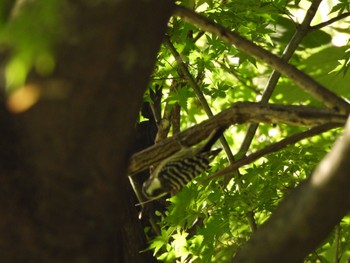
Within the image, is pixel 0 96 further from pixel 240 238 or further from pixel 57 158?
pixel 240 238

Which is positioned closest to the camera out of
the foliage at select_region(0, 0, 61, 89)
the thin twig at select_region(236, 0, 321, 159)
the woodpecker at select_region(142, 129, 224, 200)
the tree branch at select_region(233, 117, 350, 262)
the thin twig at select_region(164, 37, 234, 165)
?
the foliage at select_region(0, 0, 61, 89)

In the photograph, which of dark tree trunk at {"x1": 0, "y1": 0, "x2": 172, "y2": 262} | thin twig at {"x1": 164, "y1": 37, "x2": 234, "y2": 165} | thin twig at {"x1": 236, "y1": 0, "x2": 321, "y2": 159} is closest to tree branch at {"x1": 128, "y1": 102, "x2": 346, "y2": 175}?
dark tree trunk at {"x1": 0, "y1": 0, "x2": 172, "y2": 262}

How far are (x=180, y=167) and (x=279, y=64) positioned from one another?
439 millimetres

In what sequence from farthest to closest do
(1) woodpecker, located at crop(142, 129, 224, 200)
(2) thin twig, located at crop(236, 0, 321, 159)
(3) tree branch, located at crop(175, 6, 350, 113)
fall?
(2) thin twig, located at crop(236, 0, 321, 159) < (1) woodpecker, located at crop(142, 129, 224, 200) < (3) tree branch, located at crop(175, 6, 350, 113)

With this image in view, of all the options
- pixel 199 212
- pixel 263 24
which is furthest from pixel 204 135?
pixel 263 24

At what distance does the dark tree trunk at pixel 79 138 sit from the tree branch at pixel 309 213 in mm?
392

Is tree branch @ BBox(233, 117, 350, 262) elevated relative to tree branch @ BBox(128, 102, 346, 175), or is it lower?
lower

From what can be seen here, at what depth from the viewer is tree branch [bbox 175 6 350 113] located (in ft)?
7.33

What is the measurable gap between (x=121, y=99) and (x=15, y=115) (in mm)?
250

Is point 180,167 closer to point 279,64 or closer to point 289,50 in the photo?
point 279,64

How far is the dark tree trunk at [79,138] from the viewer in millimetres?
1739

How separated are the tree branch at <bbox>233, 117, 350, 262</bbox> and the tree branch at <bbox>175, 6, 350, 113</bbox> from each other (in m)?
0.50

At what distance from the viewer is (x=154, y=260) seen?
13.8 ft

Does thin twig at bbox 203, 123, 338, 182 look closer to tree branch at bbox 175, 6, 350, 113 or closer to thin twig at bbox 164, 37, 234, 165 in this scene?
tree branch at bbox 175, 6, 350, 113
